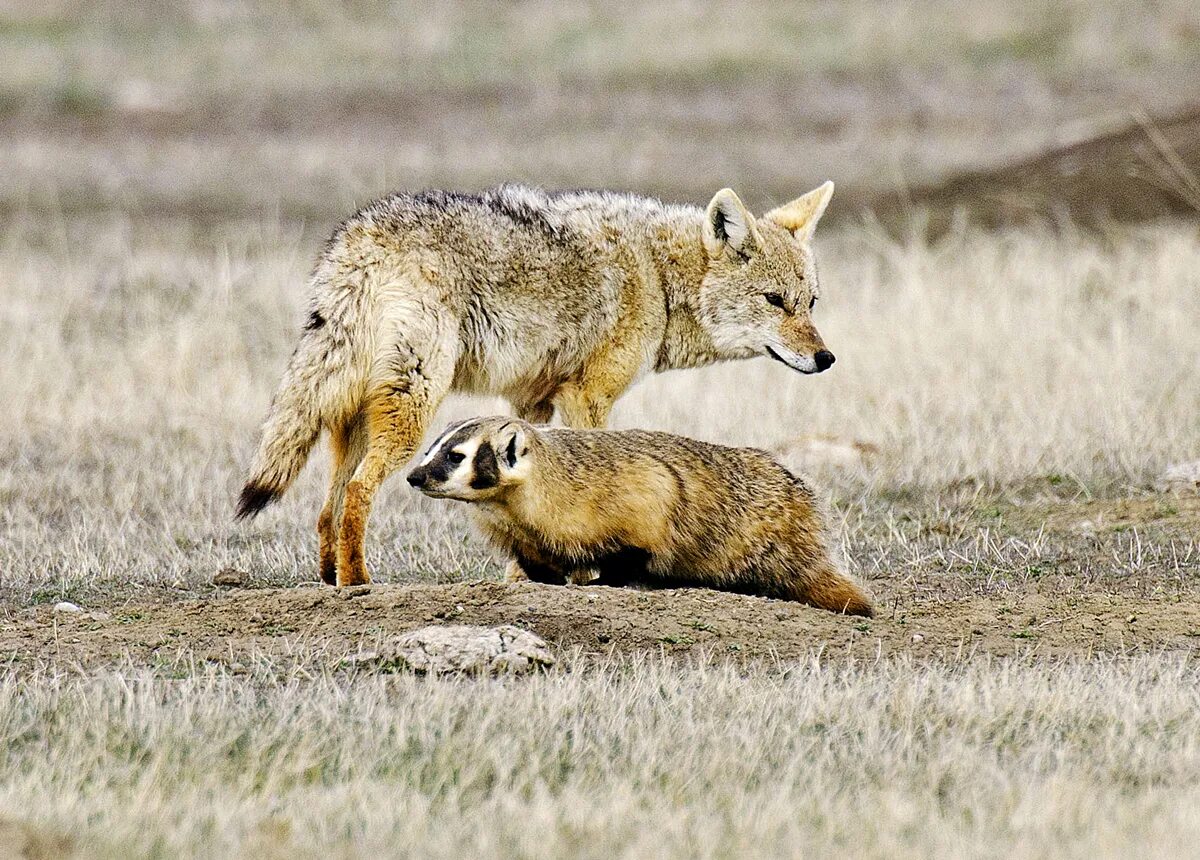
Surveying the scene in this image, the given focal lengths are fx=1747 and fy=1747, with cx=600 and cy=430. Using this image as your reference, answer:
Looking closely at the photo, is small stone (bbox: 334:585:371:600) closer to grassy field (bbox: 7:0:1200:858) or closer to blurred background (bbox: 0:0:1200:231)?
grassy field (bbox: 7:0:1200:858)

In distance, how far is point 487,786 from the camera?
459 cm

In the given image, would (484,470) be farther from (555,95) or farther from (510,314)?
(555,95)

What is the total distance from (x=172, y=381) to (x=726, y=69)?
941 inches

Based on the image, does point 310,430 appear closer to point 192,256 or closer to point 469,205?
point 469,205

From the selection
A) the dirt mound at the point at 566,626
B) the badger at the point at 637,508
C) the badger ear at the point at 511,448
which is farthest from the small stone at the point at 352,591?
the badger ear at the point at 511,448

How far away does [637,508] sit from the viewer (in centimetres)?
650

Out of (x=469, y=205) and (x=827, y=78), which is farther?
(x=827, y=78)

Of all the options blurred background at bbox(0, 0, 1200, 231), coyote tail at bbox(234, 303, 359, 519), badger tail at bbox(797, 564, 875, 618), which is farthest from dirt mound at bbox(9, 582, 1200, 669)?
blurred background at bbox(0, 0, 1200, 231)

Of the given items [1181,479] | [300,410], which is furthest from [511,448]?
[1181,479]

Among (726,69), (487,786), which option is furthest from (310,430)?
(726,69)

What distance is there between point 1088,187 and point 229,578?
35.3ft

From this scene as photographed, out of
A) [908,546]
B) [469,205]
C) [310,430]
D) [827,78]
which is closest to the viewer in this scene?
[310,430]

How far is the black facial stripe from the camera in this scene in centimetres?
634

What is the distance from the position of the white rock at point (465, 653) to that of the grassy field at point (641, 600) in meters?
0.10
